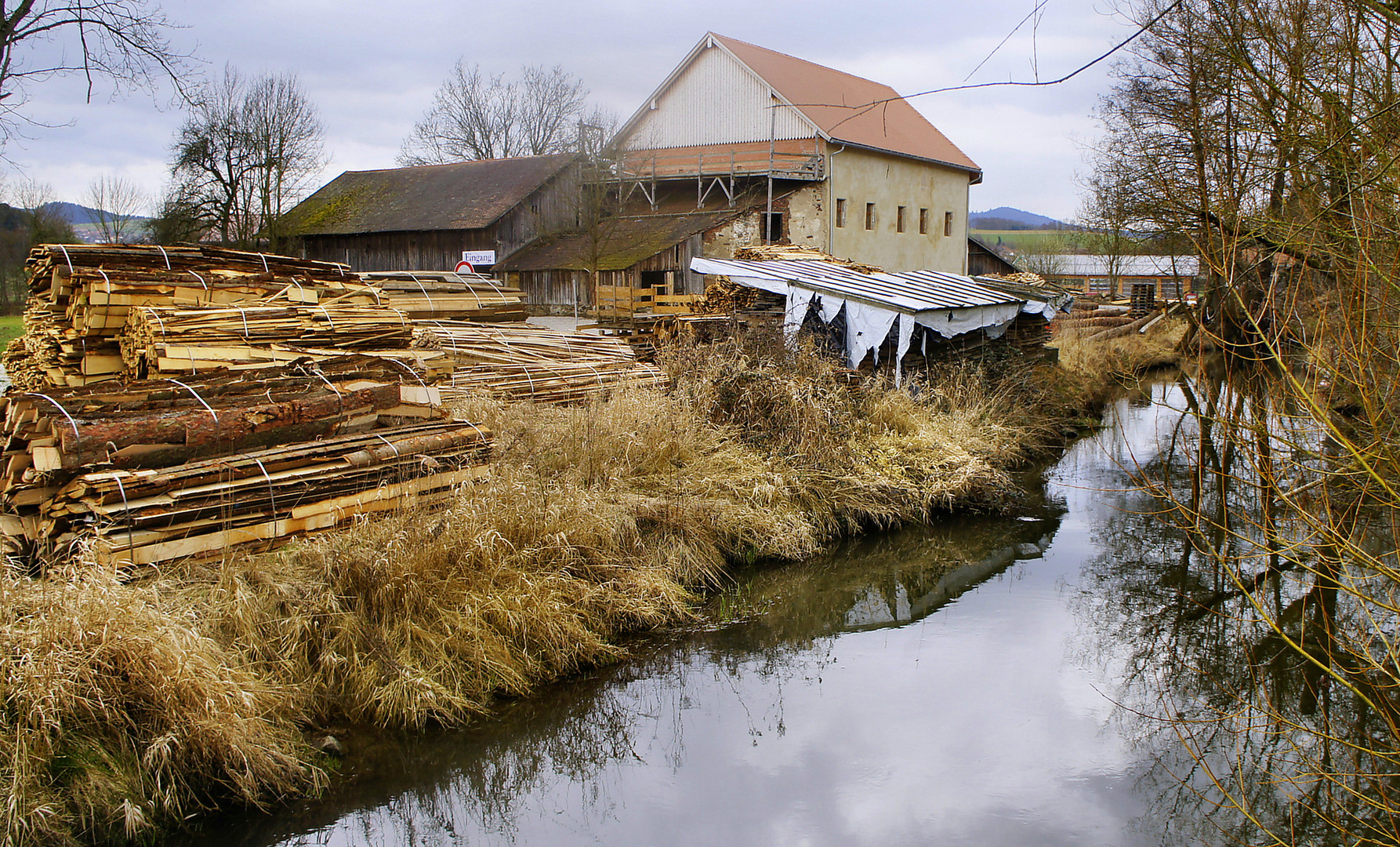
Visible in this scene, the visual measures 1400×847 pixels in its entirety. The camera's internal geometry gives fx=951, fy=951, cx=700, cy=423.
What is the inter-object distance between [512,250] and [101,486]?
24.0 meters

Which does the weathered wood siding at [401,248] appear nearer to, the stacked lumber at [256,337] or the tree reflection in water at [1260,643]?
the stacked lumber at [256,337]

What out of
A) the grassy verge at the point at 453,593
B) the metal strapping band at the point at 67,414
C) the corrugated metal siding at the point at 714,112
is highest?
the corrugated metal siding at the point at 714,112

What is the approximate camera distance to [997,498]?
1132 cm

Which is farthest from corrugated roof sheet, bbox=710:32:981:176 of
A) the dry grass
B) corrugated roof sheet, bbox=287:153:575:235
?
the dry grass

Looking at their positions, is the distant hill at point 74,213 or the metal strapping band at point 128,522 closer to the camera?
the metal strapping band at point 128,522

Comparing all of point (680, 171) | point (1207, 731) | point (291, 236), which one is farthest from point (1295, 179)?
point (291, 236)

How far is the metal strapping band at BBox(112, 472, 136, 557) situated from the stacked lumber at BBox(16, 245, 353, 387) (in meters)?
2.49

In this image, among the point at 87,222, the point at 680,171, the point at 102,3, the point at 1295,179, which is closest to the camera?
the point at 1295,179

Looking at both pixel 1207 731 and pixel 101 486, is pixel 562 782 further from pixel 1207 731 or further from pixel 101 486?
pixel 1207 731

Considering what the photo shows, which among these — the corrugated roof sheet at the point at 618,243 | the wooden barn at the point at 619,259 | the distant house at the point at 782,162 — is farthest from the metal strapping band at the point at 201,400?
the distant house at the point at 782,162

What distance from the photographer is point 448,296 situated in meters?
11.9

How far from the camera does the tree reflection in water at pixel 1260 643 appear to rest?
3.82 m

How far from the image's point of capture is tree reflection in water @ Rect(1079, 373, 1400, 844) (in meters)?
3.82

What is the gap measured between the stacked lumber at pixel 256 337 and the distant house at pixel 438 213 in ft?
60.6
